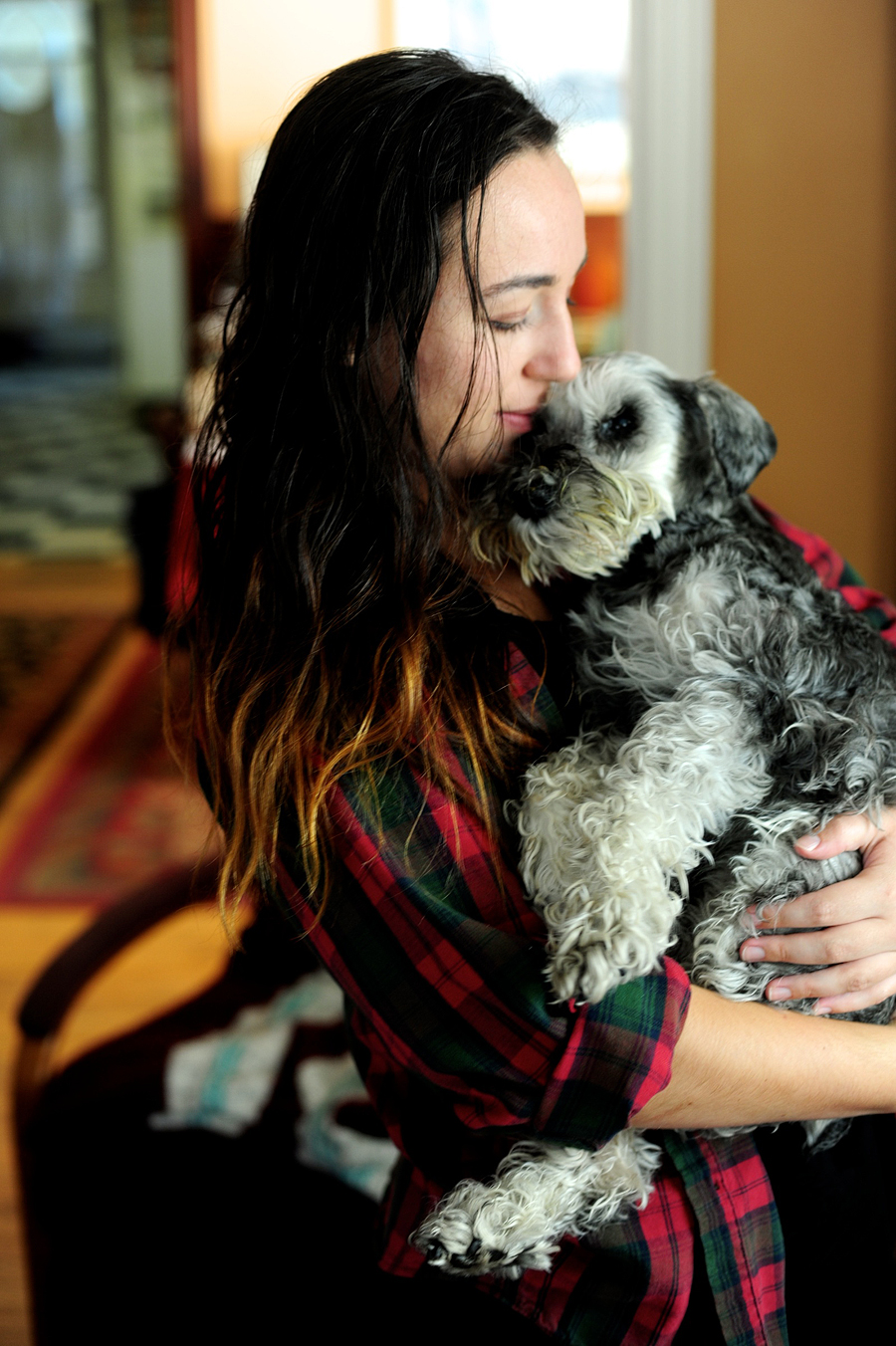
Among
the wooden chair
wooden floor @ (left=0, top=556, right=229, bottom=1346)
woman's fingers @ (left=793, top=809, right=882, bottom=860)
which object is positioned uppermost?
woman's fingers @ (left=793, top=809, right=882, bottom=860)

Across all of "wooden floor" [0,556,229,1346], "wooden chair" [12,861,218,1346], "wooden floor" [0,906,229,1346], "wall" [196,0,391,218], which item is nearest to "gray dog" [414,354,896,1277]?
"wooden chair" [12,861,218,1346]

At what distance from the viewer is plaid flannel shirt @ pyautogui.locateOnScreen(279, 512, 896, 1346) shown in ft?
3.25

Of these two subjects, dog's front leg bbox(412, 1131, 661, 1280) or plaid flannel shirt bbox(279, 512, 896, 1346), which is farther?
dog's front leg bbox(412, 1131, 661, 1280)

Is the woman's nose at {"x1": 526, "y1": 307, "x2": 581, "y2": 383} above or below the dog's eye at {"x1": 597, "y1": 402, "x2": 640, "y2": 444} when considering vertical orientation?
above

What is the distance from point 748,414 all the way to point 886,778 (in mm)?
453

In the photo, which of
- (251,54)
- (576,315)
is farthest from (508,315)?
(251,54)

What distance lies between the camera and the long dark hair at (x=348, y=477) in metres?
1.10

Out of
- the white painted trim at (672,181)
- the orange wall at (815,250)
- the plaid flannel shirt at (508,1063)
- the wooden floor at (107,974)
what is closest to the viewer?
the plaid flannel shirt at (508,1063)

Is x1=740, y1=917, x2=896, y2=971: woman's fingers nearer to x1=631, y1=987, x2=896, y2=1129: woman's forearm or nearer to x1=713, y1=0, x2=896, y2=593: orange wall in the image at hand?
x1=631, y1=987, x2=896, y2=1129: woman's forearm

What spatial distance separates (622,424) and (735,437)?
0.14m

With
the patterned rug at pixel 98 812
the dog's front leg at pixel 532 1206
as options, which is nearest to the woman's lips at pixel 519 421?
the dog's front leg at pixel 532 1206

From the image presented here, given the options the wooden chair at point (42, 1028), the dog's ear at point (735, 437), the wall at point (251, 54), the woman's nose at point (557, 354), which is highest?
the wall at point (251, 54)

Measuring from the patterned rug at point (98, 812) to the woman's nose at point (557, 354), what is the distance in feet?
8.36

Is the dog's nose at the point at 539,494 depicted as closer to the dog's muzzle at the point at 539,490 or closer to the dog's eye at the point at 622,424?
the dog's muzzle at the point at 539,490
